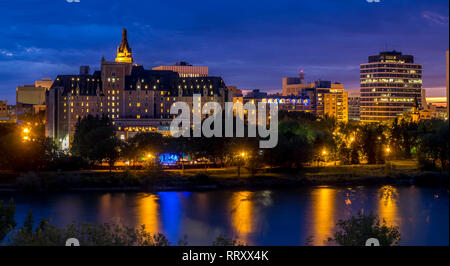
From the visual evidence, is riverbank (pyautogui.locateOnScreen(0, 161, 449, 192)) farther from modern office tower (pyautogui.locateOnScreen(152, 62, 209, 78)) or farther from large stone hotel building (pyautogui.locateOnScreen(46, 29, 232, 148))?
modern office tower (pyautogui.locateOnScreen(152, 62, 209, 78))

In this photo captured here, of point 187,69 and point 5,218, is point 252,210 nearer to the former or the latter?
point 5,218

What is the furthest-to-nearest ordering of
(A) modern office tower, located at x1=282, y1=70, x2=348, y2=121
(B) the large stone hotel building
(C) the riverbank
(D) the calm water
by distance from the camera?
(A) modern office tower, located at x1=282, y1=70, x2=348, y2=121 < (B) the large stone hotel building < (C) the riverbank < (D) the calm water

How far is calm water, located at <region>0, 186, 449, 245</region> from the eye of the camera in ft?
61.8

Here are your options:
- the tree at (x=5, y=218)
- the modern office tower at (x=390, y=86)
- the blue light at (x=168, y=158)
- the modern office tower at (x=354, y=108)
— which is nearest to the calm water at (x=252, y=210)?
the tree at (x=5, y=218)

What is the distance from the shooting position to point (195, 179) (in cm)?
3159

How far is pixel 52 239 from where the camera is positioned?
28.9 feet

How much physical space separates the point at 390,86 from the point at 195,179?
173 feet

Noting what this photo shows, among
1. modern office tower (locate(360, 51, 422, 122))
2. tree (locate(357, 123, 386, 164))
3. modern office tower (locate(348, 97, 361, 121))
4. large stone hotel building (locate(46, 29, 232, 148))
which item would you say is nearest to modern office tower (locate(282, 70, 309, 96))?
modern office tower (locate(348, 97, 361, 121))

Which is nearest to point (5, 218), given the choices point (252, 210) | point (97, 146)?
point (252, 210)
